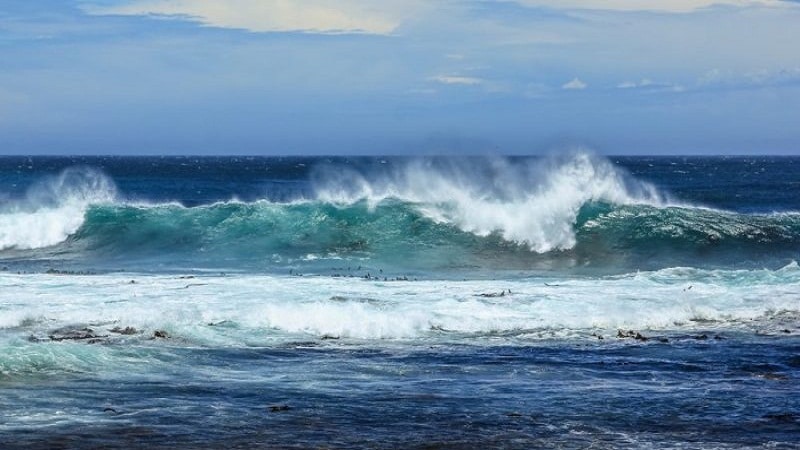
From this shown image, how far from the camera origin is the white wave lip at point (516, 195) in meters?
33.6

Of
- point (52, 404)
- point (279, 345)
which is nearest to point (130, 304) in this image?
point (279, 345)

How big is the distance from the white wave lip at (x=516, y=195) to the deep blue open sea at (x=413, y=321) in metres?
0.09

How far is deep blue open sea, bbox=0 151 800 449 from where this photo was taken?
11938mm

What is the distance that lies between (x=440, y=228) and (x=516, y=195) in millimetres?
2979

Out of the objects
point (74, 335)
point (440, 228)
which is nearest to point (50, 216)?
point (440, 228)

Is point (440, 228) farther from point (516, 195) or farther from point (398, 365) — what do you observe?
point (398, 365)

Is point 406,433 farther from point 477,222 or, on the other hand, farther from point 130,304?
point 477,222

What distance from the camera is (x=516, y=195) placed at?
3566 cm

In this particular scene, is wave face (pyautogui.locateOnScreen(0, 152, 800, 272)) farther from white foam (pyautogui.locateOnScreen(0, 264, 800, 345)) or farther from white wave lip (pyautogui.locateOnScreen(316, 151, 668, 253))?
white foam (pyautogui.locateOnScreen(0, 264, 800, 345))

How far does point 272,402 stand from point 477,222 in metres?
22.2

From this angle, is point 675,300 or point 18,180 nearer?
point 675,300

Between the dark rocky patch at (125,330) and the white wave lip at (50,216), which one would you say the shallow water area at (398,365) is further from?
the white wave lip at (50,216)

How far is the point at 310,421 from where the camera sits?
12.0 meters

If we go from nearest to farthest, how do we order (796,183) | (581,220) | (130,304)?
(130,304), (581,220), (796,183)
